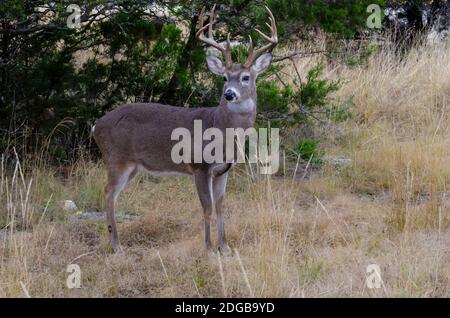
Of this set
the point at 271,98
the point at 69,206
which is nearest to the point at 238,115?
the point at 271,98

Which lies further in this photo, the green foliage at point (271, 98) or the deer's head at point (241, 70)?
the green foliage at point (271, 98)

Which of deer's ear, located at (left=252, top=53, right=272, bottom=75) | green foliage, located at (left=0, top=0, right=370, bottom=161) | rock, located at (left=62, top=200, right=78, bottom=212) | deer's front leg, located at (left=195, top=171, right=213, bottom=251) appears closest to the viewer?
deer's front leg, located at (left=195, top=171, right=213, bottom=251)

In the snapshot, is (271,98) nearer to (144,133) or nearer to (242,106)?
(242,106)

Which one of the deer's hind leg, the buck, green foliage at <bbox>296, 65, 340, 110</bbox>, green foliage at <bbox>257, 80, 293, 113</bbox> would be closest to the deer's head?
the buck

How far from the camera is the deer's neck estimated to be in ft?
18.9

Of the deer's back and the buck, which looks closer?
the buck

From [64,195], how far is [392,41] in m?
7.81

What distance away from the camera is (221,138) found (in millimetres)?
5801

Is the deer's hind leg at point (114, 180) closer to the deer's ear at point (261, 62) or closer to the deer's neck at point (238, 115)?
the deer's neck at point (238, 115)

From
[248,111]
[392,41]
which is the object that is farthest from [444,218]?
[392,41]

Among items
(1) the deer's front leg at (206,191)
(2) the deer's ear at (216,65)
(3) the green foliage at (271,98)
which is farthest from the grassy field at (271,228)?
(2) the deer's ear at (216,65)

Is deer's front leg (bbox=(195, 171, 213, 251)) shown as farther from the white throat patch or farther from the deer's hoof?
the white throat patch

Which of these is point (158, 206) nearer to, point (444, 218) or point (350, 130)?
point (444, 218)

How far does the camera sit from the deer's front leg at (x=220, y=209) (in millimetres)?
5769
